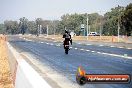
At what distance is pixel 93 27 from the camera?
191000 millimetres

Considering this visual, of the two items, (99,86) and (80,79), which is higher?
(80,79)

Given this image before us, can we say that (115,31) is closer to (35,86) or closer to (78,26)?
(78,26)

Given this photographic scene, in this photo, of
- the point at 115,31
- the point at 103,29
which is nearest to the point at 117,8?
the point at 103,29

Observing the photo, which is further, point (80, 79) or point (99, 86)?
point (99, 86)

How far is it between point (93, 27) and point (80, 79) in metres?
185

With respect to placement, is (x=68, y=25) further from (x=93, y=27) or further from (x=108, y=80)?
(x=108, y=80)

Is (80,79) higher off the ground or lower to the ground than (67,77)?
higher

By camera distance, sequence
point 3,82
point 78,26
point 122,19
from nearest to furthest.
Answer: point 3,82 < point 122,19 < point 78,26

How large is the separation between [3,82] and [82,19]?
183 metres

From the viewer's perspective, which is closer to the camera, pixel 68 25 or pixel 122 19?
pixel 122 19

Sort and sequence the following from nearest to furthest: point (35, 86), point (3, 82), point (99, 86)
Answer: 1. point (35, 86)
2. point (99, 86)
3. point (3, 82)

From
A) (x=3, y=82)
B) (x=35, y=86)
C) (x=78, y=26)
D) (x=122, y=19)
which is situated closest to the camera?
(x=35, y=86)

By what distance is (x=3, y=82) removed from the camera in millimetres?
13852

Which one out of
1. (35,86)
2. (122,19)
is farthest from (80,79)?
(122,19)
